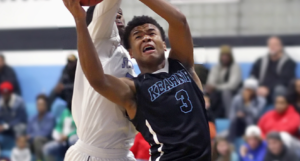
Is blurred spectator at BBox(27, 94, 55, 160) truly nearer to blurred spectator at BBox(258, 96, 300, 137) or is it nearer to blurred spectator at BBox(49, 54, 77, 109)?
blurred spectator at BBox(49, 54, 77, 109)

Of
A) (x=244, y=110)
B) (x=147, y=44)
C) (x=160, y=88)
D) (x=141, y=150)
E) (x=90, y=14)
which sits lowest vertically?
(x=244, y=110)

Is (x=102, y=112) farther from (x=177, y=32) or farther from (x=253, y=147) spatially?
(x=253, y=147)

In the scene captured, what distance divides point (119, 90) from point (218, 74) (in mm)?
3670

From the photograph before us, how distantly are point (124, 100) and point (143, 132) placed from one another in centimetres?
22

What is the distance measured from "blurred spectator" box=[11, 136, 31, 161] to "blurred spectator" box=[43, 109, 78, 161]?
410mm

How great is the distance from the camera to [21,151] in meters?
6.76

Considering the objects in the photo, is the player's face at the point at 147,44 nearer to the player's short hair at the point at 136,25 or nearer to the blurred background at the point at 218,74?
the player's short hair at the point at 136,25

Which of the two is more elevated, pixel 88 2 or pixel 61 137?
pixel 88 2

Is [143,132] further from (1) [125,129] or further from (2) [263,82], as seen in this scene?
(2) [263,82]

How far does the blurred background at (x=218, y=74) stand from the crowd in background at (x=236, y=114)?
1 cm

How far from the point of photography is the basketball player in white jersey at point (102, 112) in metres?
2.87

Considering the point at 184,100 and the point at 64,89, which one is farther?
the point at 64,89

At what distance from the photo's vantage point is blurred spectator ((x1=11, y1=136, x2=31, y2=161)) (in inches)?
265

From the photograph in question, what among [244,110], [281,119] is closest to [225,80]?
[244,110]
